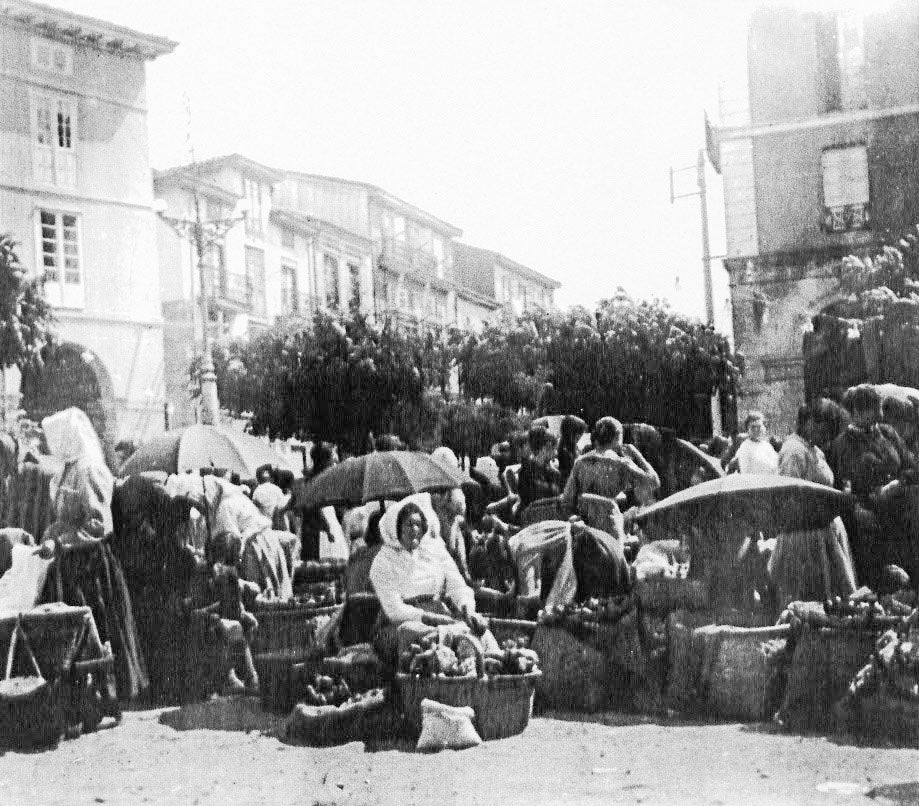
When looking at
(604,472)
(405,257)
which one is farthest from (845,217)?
(604,472)

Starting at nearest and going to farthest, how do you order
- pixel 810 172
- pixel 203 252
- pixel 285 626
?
1. pixel 285 626
2. pixel 203 252
3. pixel 810 172

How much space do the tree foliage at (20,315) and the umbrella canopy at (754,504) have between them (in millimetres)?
4892

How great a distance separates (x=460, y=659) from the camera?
6480 millimetres

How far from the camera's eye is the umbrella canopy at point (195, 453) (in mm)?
9188

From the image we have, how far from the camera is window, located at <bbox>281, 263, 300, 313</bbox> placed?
15.1 m

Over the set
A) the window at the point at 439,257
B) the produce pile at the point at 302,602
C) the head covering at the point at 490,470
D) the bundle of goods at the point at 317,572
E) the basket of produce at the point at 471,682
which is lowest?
the basket of produce at the point at 471,682

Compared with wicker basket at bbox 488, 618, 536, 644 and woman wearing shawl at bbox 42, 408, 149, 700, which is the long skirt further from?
woman wearing shawl at bbox 42, 408, 149, 700

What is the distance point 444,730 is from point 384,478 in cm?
334

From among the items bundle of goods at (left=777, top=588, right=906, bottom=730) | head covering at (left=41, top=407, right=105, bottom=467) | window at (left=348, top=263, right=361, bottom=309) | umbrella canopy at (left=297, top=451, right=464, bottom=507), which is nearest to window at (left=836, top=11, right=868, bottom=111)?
window at (left=348, top=263, right=361, bottom=309)

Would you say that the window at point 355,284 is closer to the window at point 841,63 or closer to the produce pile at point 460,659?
the window at point 841,63

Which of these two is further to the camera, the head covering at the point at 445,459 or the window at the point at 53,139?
the head covering at the point at 445,459

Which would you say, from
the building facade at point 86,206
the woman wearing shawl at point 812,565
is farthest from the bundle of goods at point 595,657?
the building facade at point 86,206

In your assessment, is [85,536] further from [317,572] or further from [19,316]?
[19,316]

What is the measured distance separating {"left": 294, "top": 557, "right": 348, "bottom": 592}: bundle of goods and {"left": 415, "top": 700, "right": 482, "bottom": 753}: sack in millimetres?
3506
